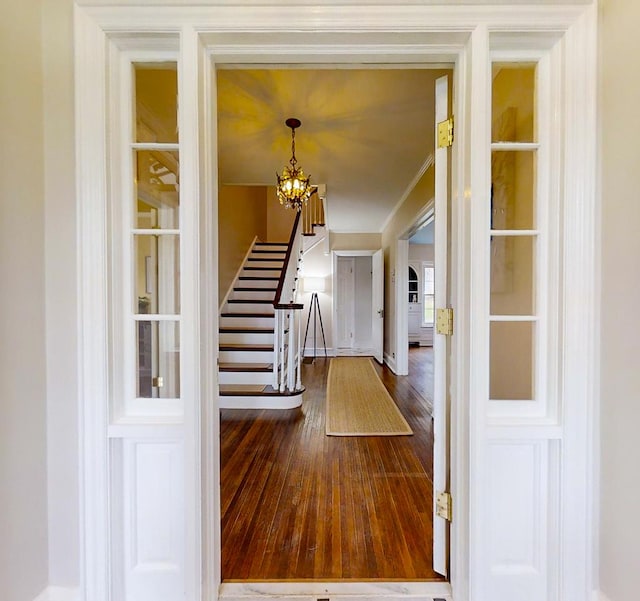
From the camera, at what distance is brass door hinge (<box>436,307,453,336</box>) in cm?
136

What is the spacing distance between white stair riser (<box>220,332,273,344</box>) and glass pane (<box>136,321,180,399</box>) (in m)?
2.91

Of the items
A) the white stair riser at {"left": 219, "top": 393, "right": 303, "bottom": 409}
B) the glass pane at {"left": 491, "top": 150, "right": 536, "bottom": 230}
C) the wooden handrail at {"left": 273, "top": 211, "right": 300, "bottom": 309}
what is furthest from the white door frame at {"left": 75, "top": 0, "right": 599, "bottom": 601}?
the wooden handrail at {"left": 273, "top": 211, "right": 300, "bottom": 309}

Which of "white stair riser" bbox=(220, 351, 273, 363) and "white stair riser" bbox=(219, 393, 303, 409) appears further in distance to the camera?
"white stair riser" bbox=(220, 351, 273, 363)

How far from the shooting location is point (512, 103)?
1343mm

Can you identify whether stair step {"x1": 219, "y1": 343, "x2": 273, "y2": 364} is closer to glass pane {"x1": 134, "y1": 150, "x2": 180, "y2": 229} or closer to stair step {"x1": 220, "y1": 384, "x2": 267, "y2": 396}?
stair step {"x1": 220, "y1": 384, "x2": 267, "y2": 396}

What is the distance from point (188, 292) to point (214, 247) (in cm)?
22

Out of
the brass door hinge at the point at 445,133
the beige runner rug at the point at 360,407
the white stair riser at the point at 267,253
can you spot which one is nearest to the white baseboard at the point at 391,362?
the beige runner rug at the point at 360,407

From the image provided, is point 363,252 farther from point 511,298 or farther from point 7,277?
point 7,277

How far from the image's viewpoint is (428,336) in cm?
915

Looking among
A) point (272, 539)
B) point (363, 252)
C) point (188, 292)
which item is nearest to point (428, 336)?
point (363, 252)

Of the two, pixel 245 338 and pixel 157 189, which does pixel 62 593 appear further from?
pixel 245 338

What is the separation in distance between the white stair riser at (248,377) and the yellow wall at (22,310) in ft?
8.41

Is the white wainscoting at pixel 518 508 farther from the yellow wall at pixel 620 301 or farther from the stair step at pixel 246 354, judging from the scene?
the stair step at pixel 246 354

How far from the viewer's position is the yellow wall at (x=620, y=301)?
3.48 feet
